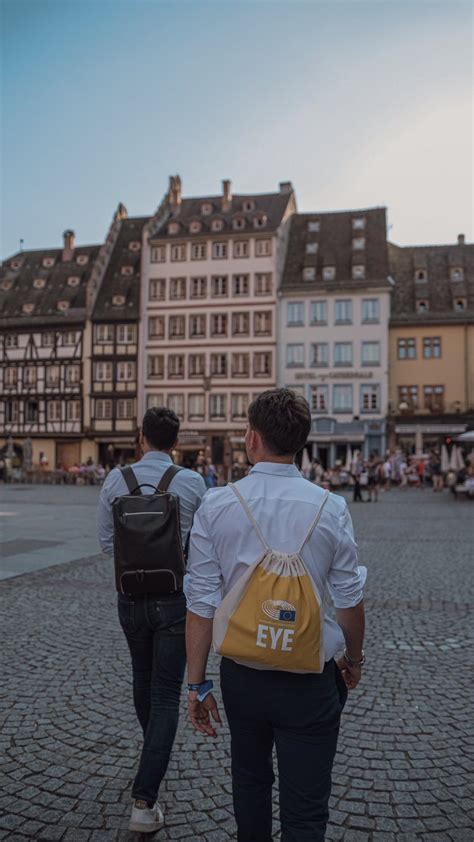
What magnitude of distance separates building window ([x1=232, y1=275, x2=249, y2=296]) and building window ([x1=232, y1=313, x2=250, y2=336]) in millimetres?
1495

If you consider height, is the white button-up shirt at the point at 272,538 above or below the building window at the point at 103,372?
below

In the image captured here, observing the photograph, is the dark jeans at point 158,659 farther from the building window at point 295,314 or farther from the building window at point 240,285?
the building window at point 240,285

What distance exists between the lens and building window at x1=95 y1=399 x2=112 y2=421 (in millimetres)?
48906

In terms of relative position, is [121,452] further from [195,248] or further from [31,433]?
[195,248]

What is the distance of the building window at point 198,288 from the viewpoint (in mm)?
49469

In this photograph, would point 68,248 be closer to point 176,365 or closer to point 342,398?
point 176,365

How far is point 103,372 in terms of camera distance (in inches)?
1951

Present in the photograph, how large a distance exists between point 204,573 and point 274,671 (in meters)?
0.37

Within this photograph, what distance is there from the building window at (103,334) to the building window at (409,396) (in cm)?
1965

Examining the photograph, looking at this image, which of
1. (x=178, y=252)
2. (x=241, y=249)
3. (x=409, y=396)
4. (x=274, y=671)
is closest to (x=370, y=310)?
(x=409, y=396)

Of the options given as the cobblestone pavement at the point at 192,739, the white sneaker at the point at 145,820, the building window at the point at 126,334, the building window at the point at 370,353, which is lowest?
the cobblestone pavement at the point at 192,739

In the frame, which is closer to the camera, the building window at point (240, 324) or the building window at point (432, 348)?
the building window at point (432, 348)

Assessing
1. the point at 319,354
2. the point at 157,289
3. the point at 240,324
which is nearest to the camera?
the point at 319,354

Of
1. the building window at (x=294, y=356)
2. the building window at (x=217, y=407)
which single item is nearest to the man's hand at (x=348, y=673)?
the building window at (x=294, y=356)
